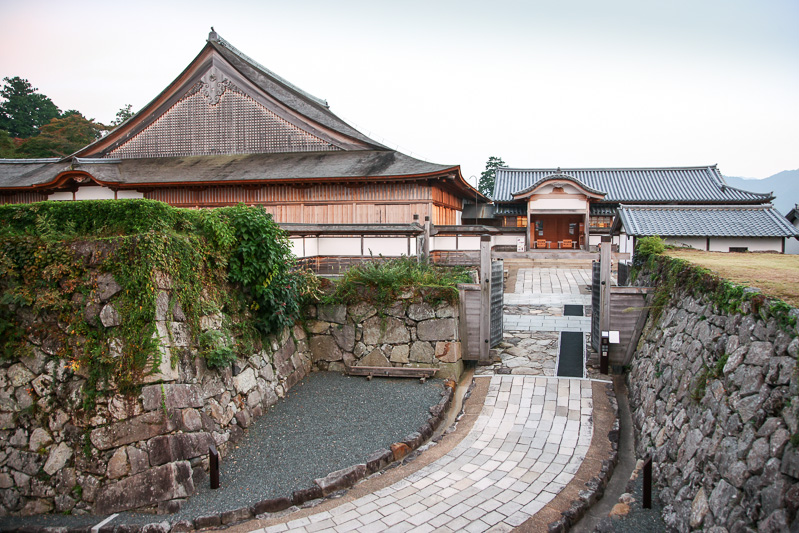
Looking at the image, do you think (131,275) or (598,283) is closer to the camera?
(131,275)

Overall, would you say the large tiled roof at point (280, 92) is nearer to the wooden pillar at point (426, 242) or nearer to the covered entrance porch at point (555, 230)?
the wooden pillar at point (426, 242)

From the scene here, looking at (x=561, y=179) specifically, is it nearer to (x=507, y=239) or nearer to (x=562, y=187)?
(x=562, y=187)

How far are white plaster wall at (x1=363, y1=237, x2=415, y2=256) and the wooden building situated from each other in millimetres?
3420

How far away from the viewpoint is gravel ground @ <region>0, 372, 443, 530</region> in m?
7.04

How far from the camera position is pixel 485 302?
12031 mm

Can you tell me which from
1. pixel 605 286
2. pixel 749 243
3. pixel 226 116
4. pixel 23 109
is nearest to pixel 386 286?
pixel 605 286

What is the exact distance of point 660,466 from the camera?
665cm

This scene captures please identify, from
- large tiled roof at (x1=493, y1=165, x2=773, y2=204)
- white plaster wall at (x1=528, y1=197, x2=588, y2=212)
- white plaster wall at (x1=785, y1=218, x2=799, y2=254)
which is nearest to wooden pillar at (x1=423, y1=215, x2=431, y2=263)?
white plaster wall at (x1=528, y1=197, x2=588, y2=212)

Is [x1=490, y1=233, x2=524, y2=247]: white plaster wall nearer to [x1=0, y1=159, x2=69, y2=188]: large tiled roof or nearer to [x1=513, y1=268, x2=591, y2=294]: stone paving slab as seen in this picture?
[x1=513, y1=268, x2=591, y2=294]: stone paving slab

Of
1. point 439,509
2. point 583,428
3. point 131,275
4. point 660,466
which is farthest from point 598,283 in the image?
point 131,275

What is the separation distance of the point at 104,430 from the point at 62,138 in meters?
38.2

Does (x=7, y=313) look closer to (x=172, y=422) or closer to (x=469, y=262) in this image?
(x=172, y=422)

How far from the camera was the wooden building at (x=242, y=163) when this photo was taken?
781 inches

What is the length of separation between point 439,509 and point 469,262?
12294 mm
